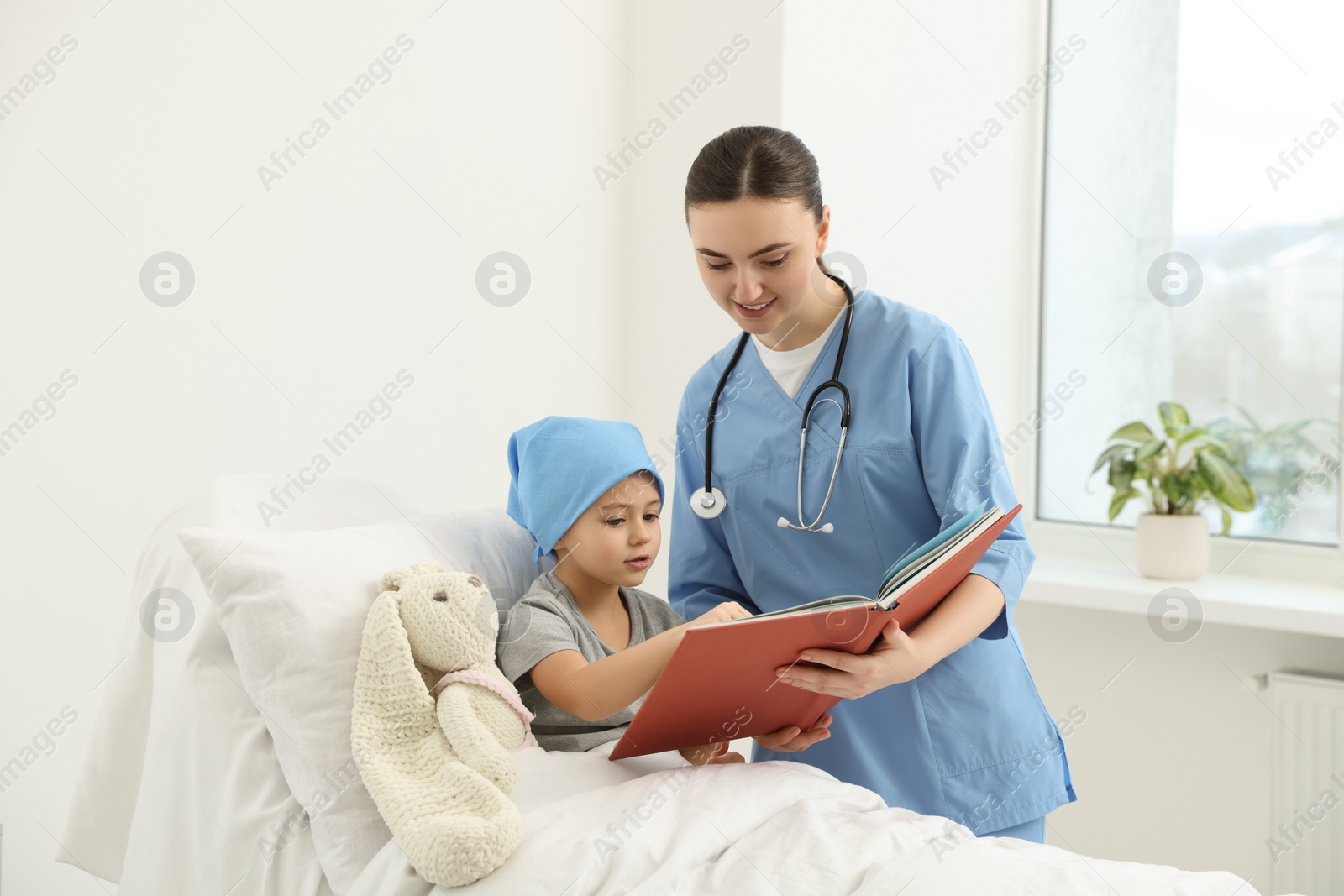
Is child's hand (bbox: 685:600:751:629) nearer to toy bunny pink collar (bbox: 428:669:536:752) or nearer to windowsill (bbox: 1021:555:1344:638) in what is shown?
toy bunny pink collar (bbox: 428:669:536:752)

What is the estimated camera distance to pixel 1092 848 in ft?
7.66

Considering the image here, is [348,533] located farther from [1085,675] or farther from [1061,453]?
[1061,453]

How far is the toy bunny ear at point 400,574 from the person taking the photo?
114 cm

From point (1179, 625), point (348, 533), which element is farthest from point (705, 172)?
point (1179, 625)

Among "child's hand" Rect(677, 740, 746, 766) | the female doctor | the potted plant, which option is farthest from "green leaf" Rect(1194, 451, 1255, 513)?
"child's hand" Rect(677, 740, 746, 766)

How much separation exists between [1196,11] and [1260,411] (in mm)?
968

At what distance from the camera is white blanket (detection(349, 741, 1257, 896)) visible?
0.90 m

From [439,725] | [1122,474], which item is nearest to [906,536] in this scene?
[439,725]

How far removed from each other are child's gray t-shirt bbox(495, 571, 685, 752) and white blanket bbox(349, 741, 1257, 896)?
0.12 metres

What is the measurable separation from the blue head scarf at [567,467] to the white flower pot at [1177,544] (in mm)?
1435

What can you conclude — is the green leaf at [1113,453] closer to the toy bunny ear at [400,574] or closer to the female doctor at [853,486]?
the female doctor at [853,486]

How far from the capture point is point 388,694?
1.06 m

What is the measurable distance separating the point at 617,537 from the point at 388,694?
1.14 ft

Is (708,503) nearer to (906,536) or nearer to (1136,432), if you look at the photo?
(906,536)
